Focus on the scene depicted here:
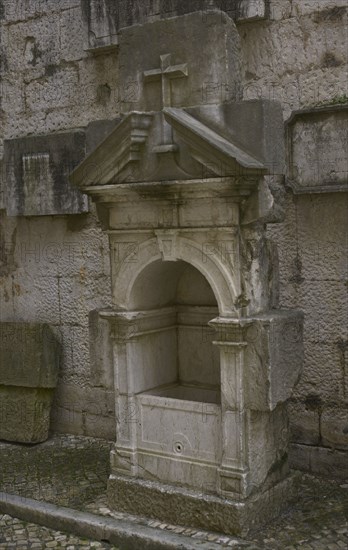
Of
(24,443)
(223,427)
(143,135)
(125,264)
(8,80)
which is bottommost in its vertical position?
(24,443)

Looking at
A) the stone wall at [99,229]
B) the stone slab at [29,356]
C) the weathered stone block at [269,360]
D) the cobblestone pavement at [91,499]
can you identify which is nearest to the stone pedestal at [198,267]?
the weathered stone block at [269,360]

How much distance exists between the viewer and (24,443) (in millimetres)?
7152

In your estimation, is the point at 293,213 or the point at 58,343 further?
the point at 58,343

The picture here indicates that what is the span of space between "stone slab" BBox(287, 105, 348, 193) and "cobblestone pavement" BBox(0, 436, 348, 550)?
7.18 feet

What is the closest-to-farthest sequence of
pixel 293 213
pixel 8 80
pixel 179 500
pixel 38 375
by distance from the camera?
pixel 179 500
pixel 293 213
pixel 38 375
pixel 8 80

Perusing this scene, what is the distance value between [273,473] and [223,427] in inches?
21.3

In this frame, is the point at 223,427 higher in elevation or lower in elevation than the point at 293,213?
lower

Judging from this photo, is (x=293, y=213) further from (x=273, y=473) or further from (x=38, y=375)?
(x=38, y=375)

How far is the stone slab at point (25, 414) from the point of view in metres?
7.12

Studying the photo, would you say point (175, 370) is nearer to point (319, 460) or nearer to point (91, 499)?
point (91, 499)

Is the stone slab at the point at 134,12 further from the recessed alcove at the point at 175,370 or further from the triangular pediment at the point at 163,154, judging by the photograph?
the recessed alcove at the point at 175,370

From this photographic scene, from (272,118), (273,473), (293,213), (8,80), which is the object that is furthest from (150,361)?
(8,80)

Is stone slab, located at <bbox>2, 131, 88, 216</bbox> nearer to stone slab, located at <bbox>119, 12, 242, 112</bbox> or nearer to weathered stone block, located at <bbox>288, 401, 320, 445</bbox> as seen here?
stone slab, located at <bbox>119, 12, 242, 112</bbox>

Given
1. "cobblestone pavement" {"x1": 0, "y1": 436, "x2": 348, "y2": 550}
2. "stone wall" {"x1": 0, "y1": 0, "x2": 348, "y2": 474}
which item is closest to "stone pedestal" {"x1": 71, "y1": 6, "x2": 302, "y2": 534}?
"cobblestone pavement" {"x1": 0, "y1": 436, "x2": 348, "y2": 550}
